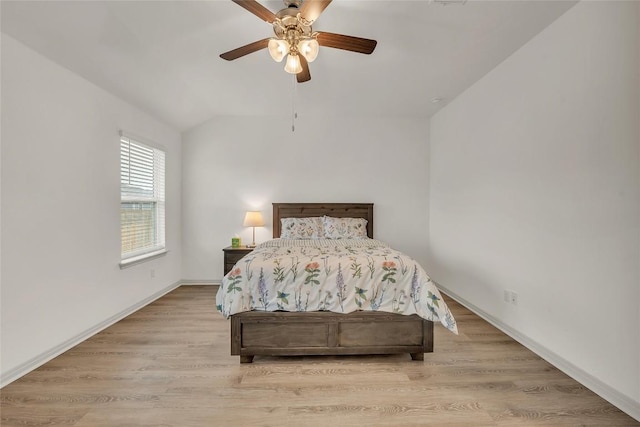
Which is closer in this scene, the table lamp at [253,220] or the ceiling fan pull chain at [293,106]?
the ceiling fan pull chain at [293,106]

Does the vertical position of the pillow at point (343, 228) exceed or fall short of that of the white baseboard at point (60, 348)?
it exceeds it

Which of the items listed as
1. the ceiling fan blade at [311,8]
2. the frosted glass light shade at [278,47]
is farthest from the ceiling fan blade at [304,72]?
the ceiling fan blade at [311,8]

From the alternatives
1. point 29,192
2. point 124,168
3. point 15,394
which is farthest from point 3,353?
point 124,168

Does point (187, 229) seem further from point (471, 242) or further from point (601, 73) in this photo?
point (601, 73)

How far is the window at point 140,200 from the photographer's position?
3.15 m

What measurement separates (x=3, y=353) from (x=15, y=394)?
284mm

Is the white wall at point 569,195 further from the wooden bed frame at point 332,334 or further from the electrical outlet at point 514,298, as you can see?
the wooden bed frame at point 332,334

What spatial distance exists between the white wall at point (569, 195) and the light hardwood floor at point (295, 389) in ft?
1.09

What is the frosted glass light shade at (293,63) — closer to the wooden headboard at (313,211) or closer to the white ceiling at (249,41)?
the white ceiling at (249,41)

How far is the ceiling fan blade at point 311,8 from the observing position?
5.26 feet

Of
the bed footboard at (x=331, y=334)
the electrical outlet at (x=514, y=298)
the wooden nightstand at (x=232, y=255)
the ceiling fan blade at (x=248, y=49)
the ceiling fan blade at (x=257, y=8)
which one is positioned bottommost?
the bed footboard at (x=331, y=334)

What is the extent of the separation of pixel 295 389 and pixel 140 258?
8.12 ft

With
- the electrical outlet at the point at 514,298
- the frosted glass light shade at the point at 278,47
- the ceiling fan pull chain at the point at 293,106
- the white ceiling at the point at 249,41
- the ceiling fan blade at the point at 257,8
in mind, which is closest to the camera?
the ceiling fan blade at the point at 257,8

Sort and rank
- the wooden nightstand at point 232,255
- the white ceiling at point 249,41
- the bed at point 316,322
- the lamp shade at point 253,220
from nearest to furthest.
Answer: the white ceiling at point 249,41
the bed at point 316,322
the wooden nightstand at point 232,255
the lamp shade at point 253,220
